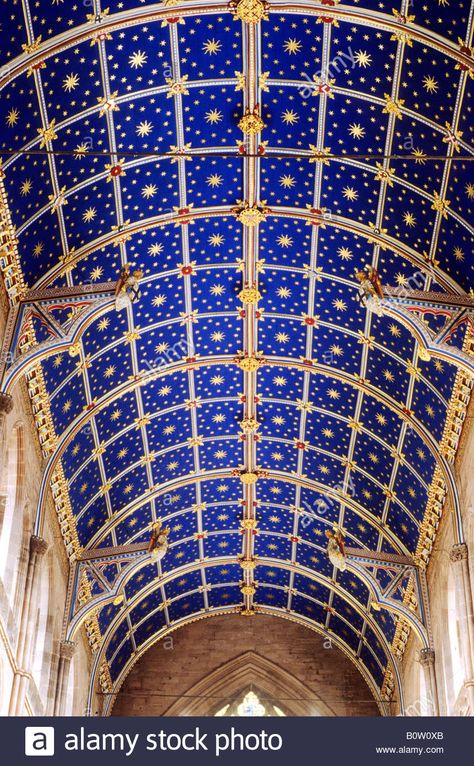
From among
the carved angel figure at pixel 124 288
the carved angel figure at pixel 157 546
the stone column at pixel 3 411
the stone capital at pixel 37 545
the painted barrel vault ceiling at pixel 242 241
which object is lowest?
the stone capital at pixel 37 545

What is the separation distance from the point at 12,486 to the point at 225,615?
18242 millimetres

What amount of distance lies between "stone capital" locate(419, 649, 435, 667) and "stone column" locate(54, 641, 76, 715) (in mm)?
9075

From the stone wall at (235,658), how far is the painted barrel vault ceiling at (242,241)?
144 inches

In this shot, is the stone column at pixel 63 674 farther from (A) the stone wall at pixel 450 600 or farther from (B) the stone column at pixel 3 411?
(A) the stone wall at pixel 450 600

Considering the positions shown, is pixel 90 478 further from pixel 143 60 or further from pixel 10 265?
pixel 143 60

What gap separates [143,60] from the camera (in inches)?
850

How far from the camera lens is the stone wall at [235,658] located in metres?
38.9

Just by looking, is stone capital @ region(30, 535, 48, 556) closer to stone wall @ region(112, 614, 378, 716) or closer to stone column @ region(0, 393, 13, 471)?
stone column @ region(0, 393, 13, 471)

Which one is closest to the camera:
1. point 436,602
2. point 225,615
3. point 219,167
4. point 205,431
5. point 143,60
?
point 143,60

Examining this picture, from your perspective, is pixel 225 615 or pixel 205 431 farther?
pixel 225 615

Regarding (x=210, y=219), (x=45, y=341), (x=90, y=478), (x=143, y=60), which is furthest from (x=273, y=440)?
(x=143, y=60)

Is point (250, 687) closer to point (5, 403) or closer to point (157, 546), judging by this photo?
point (157, 546)

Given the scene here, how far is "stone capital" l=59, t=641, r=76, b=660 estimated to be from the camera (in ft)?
95.0
